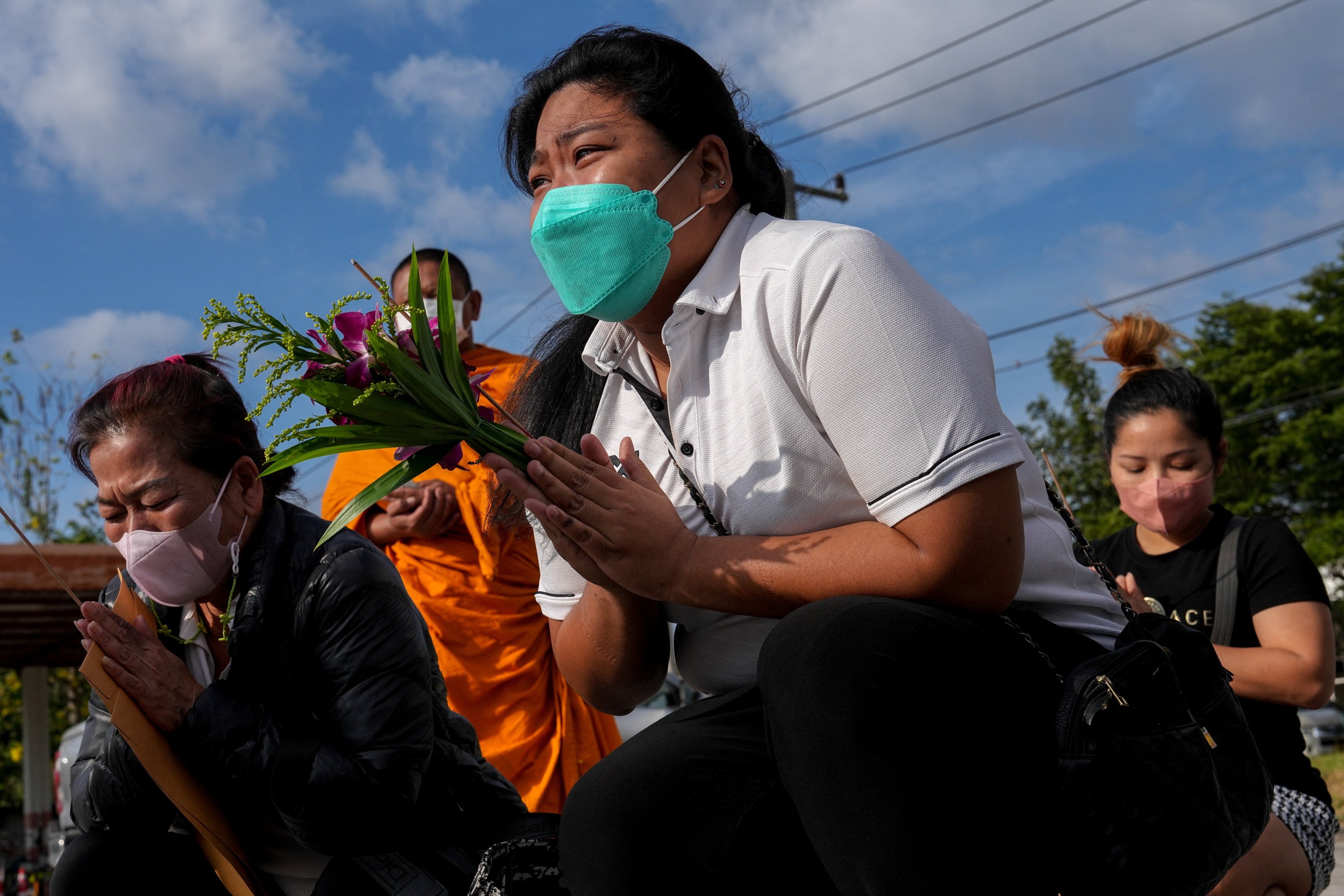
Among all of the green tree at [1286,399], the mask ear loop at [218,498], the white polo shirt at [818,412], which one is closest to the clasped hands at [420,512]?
the mask ear loop at [218,498]

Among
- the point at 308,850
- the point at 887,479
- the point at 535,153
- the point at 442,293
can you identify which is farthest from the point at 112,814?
the point at 887,479

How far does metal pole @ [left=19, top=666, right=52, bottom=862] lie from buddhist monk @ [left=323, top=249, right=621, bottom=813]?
6351mm

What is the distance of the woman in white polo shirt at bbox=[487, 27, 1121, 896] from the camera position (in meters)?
1.32

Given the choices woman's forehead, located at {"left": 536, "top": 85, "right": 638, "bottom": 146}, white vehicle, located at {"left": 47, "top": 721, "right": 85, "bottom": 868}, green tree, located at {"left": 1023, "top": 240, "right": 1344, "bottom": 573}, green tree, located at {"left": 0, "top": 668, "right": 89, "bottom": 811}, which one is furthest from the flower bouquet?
green tree, located at {"left": 1023, "top": 240, "right": 1344, "bottom": 573}

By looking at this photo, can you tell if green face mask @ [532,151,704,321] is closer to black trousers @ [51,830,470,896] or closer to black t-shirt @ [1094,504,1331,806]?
black trousers @ [51,830,470,896]

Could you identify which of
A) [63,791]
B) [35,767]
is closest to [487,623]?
[63,791]

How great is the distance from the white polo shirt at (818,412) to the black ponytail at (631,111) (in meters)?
0.13

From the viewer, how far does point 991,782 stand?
1352 mm

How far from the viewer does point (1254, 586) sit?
270 cm

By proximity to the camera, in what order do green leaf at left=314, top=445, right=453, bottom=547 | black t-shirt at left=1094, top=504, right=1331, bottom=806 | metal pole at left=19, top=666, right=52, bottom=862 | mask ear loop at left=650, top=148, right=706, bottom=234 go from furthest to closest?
metal pole at left=19, top=666, right=52, bottom=862 < black t-shirt at left=1094, top=504, right=1331, bottom=806 < mask ear loop at left=650, top=148, right=706, bottom=234 < green leaf at left=314, top=445, right=453, bottom=547

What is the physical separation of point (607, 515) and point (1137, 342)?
212cm

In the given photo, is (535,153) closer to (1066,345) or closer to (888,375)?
(888,375)

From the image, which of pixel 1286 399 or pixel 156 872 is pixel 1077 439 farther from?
pixel 156 872

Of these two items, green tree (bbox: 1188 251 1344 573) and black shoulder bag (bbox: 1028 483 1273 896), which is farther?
green tree (bbox: 1188 251 1344 573)
